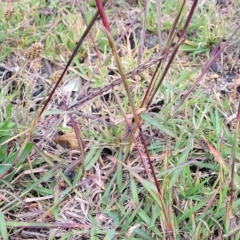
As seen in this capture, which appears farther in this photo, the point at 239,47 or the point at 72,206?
the point at 239,47

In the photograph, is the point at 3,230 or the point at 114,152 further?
the point at 114,152

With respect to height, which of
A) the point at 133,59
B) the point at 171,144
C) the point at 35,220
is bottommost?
the point at 35,220

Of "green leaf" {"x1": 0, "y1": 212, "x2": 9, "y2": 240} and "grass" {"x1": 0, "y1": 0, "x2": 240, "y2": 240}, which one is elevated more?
"grass" {"x1": 0, "y1": 0, "x2": 240, "y2": 240}

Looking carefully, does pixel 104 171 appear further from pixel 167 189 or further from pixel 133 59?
pixel 133 59

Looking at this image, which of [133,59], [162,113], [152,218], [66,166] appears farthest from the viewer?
[133,59]

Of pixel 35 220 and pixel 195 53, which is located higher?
pixel 195 53

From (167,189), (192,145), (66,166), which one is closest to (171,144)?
(192,145)

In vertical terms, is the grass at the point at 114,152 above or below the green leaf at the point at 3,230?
above

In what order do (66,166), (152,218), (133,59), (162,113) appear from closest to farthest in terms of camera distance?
(152,218), (66,166), (162,113), (133,59)
